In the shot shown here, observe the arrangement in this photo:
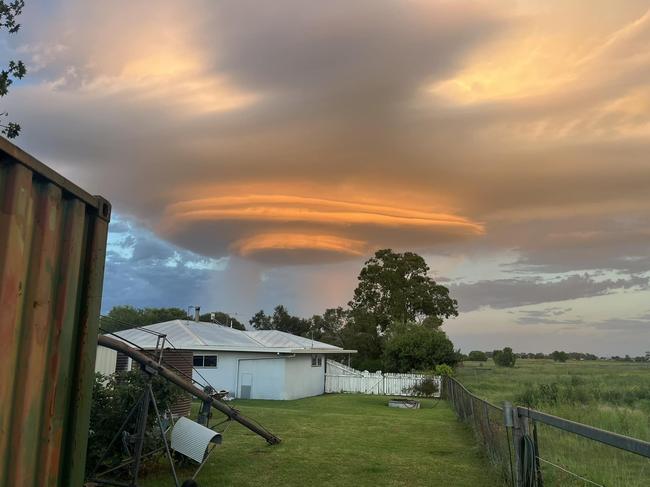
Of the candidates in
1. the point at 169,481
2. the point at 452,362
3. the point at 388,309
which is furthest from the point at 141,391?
the point at 388,309

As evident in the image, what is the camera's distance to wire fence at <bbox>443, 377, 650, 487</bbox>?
185 inches

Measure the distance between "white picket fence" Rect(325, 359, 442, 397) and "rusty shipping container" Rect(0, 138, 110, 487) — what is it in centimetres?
3010

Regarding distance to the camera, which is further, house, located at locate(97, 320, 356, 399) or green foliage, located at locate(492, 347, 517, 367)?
green foliage, located at locate(492, 347, 517, 367)

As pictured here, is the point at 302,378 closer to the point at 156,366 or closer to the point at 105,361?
the point at 105,361

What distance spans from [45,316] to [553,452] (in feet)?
28.9

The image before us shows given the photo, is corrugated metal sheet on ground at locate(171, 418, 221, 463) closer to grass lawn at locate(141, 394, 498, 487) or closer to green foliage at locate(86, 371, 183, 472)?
green foliage at locate(86, 371, 183, 472)

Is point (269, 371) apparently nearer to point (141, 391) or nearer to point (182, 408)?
point (182, 408)

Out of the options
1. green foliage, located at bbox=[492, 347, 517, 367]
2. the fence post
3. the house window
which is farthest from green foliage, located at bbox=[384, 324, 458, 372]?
green foliage, located at bbox=[492, 347, 517, 367]

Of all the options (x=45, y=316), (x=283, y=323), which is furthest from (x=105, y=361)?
(x=283, y=323)

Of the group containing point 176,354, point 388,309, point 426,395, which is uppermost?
point 388,309

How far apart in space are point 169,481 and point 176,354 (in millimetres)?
8670

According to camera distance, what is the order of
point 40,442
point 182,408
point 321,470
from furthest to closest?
point 182,408 < point 321,470 < point 40,442

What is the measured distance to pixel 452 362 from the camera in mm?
36875

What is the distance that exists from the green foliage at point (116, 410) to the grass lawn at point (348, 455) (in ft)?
2.37
